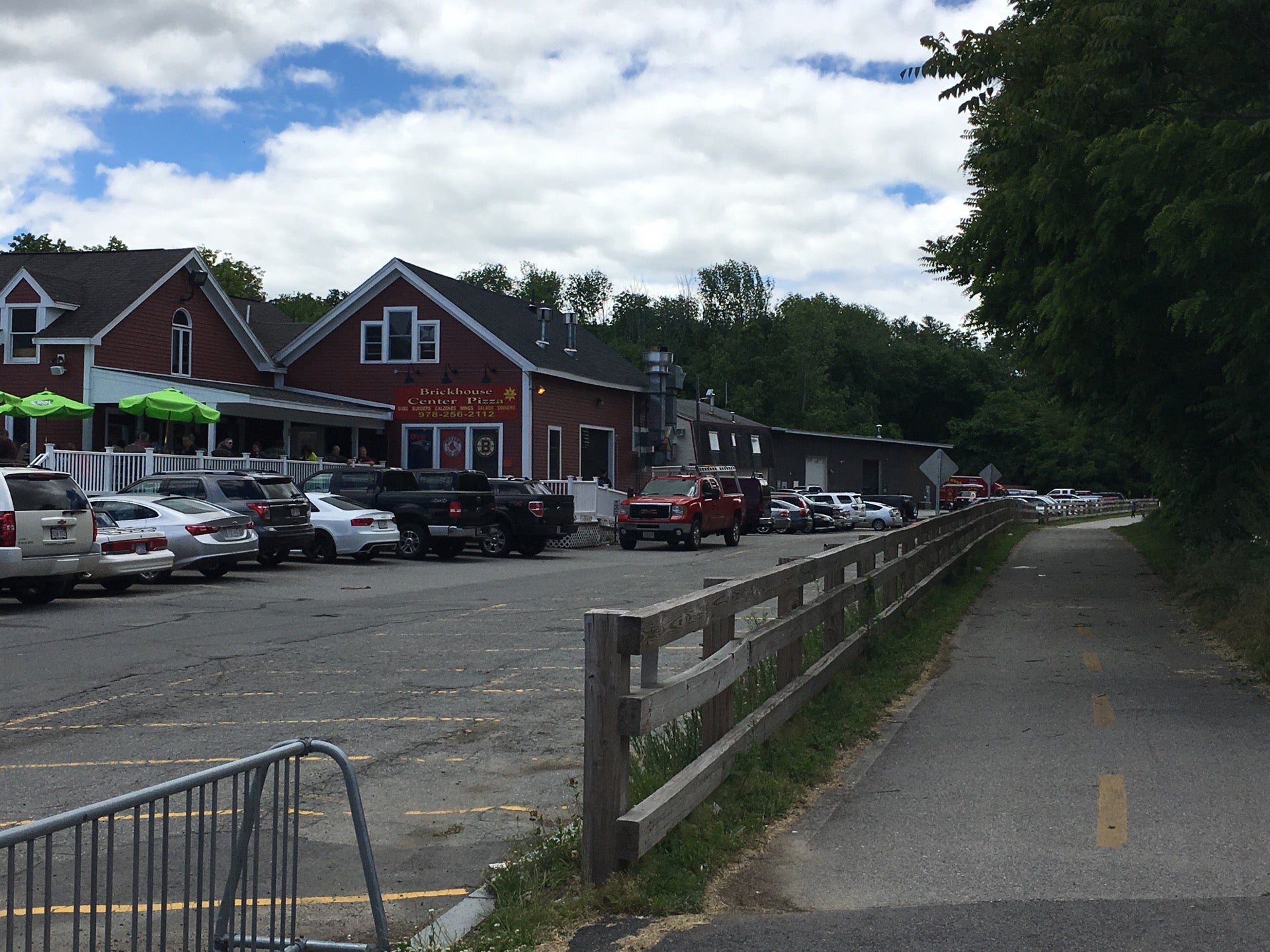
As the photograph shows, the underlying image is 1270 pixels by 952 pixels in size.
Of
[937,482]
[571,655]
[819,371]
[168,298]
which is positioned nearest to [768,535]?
[937,482]

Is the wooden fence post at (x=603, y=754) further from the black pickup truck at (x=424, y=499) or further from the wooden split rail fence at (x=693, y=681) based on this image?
the black pickup truck at (x=424, y=499)

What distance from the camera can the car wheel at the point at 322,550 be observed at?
26.0m

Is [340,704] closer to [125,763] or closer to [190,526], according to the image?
[125,763]

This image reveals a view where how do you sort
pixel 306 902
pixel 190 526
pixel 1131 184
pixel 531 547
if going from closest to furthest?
1. pixel 306 902
2. pixel 1131 184
3. pixel 190 526
4. pixel 531 547

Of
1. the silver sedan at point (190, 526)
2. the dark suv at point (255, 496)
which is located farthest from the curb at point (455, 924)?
the dark suv at point (255, 496)

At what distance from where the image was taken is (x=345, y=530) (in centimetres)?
2581

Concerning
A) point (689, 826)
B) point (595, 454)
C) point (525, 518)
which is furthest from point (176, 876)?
point (595, 454)

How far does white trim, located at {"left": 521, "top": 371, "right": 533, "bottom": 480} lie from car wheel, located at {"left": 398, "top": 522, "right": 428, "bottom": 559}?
11443 mm

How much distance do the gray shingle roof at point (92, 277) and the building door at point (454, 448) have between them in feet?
29.5

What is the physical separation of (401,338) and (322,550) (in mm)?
16000

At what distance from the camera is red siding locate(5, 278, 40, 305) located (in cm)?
3416

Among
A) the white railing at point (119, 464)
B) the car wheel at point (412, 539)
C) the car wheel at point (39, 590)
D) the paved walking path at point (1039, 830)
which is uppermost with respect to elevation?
the white railing at point (119, 464)

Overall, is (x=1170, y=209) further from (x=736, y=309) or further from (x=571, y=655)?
(x=736, y=309)

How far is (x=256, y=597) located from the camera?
18.9m
